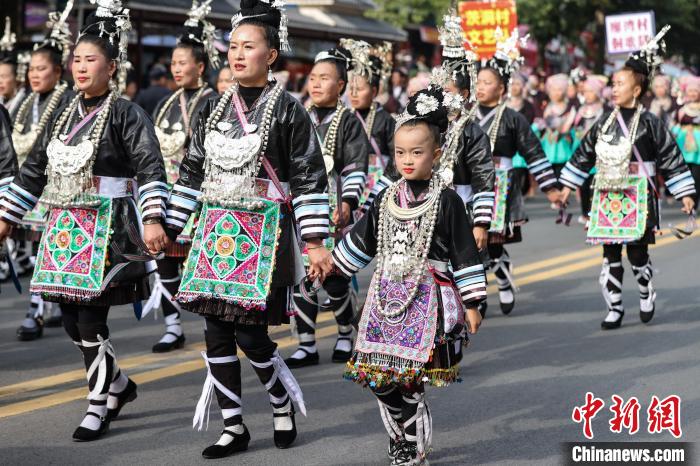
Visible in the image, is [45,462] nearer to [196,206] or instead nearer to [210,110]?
[196,206]

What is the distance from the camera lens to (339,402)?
22.2ft

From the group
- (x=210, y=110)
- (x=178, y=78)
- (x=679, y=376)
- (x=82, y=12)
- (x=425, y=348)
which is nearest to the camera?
(x=425, y=348)

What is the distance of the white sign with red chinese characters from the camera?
1022 inches

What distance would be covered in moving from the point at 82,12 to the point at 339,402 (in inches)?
461

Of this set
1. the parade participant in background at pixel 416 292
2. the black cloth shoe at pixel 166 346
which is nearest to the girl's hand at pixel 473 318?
the parade participant in background at pixel 416 292

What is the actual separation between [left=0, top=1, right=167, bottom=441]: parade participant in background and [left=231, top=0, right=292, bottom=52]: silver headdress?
0.77 m

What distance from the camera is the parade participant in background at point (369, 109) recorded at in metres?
9.15

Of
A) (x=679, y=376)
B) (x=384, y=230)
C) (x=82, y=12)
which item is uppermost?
(x=82, y=12)

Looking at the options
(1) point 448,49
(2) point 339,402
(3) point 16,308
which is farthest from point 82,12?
(2) point 339,402

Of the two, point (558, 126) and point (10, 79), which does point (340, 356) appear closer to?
point (10, 79)

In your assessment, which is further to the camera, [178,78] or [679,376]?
[178,78]

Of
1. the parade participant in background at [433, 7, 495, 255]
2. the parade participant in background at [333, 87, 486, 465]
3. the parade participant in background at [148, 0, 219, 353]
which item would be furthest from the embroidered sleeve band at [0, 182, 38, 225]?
the parade participant in background at [433, 7, 495, 255]

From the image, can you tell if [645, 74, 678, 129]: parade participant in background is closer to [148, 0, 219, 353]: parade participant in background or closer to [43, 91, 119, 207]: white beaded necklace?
[148, 0, 219, 353]: parade participant in background

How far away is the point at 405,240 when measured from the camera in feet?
Answer: 17.7
